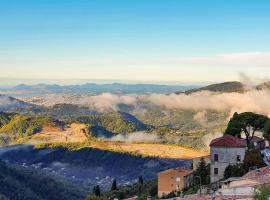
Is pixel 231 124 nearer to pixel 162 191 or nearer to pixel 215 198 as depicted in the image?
pixel 162 191

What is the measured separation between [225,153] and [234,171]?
577 cm

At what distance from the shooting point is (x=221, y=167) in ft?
305

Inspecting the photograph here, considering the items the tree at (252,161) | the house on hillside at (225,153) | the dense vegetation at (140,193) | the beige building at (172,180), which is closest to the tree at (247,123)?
the house on hillside at (225,153)

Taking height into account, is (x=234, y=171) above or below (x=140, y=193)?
above

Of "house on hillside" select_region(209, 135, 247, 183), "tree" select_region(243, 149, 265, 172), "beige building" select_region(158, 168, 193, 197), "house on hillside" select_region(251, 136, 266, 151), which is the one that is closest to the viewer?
"tree" select_region(243, 149, 265, 172)

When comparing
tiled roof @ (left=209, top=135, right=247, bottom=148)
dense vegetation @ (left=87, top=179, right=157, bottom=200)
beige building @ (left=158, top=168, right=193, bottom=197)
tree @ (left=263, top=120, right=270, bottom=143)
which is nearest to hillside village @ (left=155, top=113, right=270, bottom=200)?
tiled roof @ (left=209, top=135, right=247, bottom=148)

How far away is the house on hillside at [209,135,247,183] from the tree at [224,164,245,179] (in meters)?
2.79

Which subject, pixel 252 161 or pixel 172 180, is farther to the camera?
pixel 172 180

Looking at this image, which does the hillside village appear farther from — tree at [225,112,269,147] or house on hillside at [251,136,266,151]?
tree at [225,112,269,147]

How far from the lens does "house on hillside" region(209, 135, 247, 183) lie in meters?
93.1

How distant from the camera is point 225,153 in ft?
307

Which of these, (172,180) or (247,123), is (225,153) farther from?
(172,180)

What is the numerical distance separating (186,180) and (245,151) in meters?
30.4

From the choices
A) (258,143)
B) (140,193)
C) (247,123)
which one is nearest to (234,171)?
(258,143)
